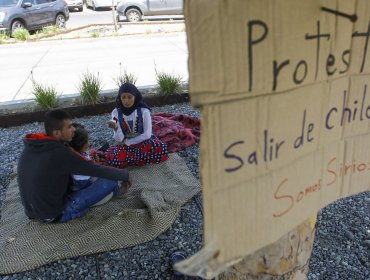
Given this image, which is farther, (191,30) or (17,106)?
(17,106)

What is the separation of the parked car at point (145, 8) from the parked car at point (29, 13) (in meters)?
2.45

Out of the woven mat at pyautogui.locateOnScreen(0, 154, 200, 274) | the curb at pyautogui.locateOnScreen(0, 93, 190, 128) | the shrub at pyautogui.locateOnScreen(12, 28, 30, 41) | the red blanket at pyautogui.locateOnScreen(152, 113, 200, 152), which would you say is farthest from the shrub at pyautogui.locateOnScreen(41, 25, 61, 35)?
the woven mat at pyautogui.locateOnScreen(0, 154, 200, 274)

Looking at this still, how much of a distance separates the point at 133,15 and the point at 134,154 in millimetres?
12779

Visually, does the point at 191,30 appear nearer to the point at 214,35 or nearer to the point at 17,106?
the point at 214,35

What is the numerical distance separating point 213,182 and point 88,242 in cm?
213

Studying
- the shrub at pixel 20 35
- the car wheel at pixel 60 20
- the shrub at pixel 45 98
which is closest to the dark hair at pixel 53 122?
the shrub at pixel 45 98

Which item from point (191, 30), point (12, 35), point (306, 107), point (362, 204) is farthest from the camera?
point (12, 35)

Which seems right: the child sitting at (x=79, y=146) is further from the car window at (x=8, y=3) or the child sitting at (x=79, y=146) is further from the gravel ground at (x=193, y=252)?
the car window at (x=8, y=3)

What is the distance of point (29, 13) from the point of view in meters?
13.4

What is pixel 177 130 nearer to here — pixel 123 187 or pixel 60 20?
pixel 123 187

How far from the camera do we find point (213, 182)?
808 mm

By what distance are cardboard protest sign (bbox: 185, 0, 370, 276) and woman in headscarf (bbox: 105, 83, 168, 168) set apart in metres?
2.86

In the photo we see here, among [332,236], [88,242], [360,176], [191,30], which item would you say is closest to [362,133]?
[360,176]

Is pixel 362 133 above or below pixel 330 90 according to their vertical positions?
below
